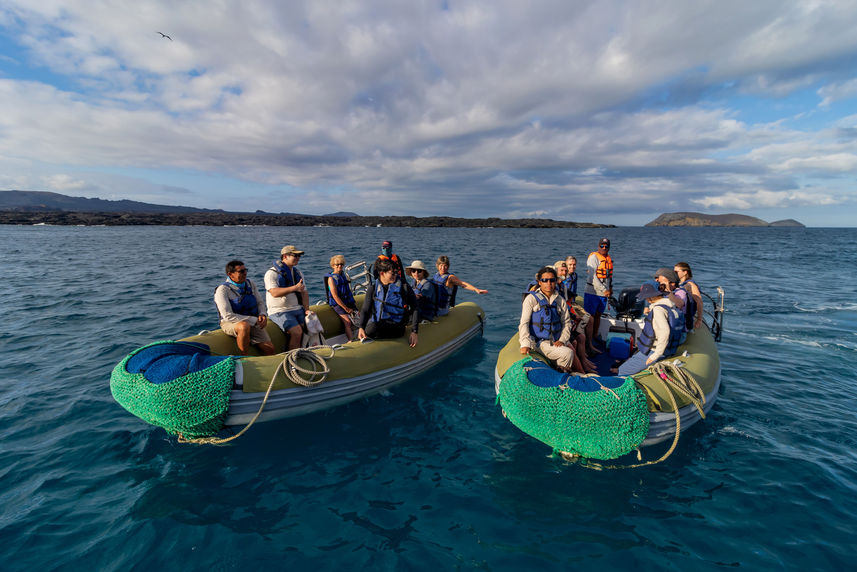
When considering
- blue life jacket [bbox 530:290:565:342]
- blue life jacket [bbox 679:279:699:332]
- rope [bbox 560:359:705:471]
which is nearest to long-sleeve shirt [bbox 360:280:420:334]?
blue life jacket [bbox 530:290:565:342]

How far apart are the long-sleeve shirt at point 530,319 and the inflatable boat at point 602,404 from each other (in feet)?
1.08

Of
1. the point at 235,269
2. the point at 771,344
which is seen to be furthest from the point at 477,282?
the point at 235,269

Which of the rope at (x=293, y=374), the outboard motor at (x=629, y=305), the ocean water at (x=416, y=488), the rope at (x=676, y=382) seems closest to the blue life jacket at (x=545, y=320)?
the rope at (x=676, y=382)

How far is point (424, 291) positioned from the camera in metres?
7.48

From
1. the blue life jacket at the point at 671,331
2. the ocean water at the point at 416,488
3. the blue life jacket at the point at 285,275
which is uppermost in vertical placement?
the blue life jacket at the point at 285,275

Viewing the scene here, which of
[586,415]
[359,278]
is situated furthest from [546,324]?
[359,278]

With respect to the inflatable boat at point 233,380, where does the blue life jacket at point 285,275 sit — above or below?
above

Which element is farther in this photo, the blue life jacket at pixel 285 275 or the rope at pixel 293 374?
the blue life jacket at pixel 285 275

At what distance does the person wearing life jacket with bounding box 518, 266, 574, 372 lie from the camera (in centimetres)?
549

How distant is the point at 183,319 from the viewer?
1033 cm

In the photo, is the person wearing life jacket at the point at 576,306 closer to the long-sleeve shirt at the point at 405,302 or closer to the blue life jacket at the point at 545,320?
the blue life jacket at the point at 545,320

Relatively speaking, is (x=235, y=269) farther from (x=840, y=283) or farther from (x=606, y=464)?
(x=840, y=283)

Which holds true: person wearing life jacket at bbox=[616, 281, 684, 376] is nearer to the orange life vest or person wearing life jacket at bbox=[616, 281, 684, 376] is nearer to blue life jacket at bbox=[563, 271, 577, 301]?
blue life jacket at bbox=[563, 271, 577, 301]

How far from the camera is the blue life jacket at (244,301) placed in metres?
5.97
